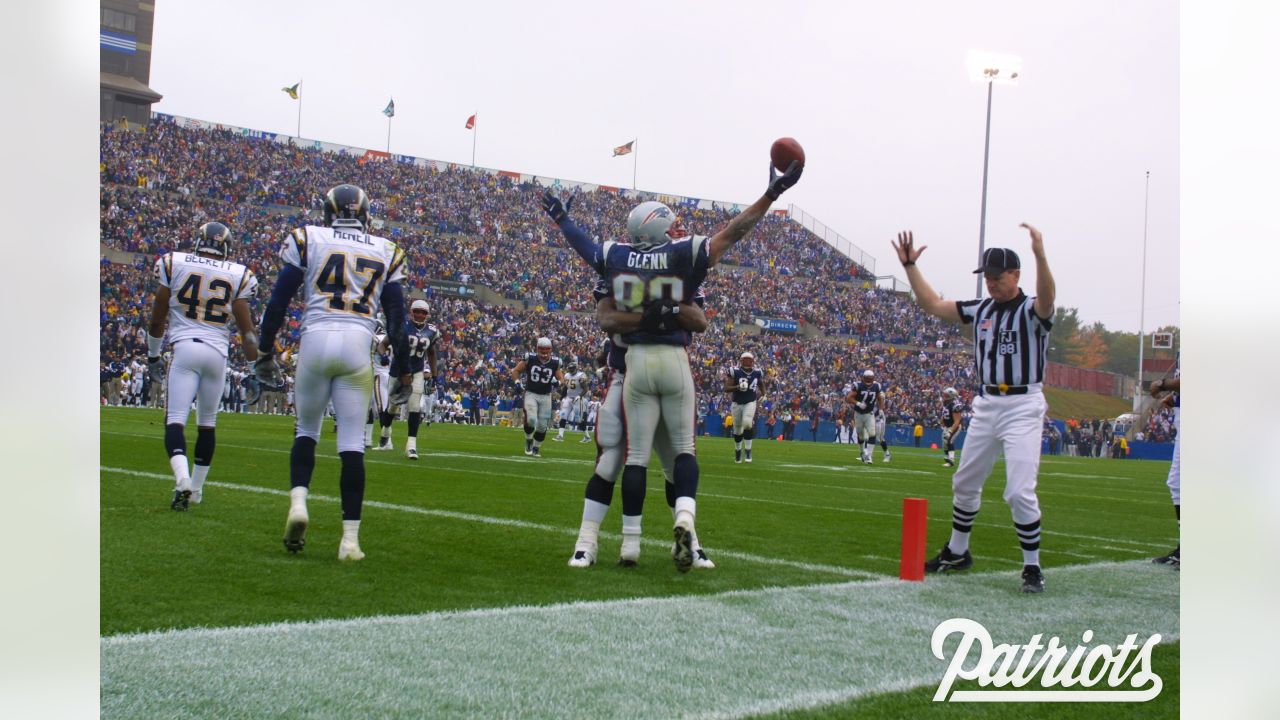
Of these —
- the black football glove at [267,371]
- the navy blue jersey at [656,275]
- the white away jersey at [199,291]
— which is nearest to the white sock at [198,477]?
the white away jersey at [199,291]

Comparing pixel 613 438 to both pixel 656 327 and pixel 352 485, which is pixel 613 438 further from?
pixel 352 485

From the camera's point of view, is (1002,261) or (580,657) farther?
(1002,261)

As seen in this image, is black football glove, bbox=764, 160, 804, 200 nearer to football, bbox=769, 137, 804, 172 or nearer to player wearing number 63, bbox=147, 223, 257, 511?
football, bbox=769, 137, 804, 172

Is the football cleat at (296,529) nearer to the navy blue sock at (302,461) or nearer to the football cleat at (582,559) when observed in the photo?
the navy blue sock at (302,461)

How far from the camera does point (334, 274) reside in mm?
5434

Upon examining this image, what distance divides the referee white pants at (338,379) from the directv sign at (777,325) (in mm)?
33516

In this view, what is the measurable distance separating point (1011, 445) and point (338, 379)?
3.55 m

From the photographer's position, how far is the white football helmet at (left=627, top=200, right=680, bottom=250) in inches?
218

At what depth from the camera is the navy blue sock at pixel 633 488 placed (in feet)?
18.1

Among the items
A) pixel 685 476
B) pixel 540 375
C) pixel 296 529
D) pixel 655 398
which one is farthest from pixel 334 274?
pixel 540 375

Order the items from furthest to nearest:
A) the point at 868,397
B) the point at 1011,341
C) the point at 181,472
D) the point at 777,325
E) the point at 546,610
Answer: the point at 777,325
the point at 868,397
the point at 181,472
the point at 1011,341
the point at 546,610

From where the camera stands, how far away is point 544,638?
12.3 feet

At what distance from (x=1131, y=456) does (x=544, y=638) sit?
36626 millimetres
